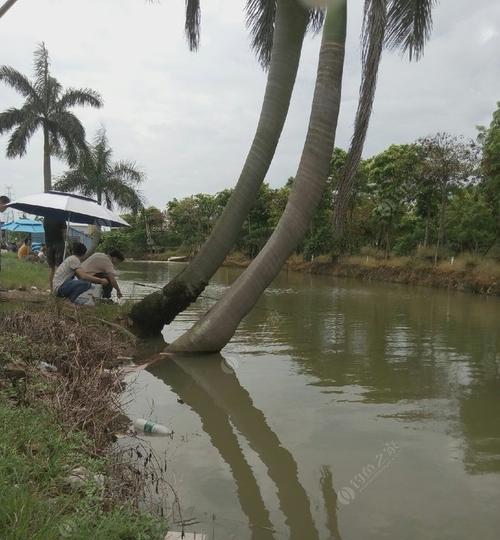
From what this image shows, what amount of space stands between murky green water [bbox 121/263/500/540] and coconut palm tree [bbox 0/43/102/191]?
1897 centimetres

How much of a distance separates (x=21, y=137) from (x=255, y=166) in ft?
64.8

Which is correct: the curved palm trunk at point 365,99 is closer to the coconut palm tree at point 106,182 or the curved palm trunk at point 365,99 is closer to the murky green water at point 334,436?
the murky green water at point 334,436

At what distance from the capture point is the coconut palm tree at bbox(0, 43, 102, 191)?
25.4 metres

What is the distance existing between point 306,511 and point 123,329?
5654mm

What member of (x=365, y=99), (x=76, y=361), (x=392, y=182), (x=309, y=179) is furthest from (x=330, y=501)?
(x=392, y=182)

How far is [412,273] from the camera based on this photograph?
29062 mm

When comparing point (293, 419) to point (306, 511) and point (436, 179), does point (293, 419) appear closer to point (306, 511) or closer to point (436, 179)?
point (306, 511)

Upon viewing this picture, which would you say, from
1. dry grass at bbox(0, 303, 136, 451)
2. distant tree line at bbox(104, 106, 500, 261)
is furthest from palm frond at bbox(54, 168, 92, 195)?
dry grass at bbox(0, 303, 136, 451)

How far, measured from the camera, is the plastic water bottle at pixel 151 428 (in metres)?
5.12

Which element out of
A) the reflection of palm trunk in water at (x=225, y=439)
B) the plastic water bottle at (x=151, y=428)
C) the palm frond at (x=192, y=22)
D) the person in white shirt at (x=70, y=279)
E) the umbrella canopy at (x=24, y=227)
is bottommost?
the reflection of palm trunk in water at (x=225, y=439)

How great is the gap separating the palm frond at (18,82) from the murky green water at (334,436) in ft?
65.2

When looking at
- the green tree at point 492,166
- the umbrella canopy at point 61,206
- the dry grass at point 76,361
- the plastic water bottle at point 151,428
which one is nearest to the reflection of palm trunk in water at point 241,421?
the plastic water bottle at point 151,428

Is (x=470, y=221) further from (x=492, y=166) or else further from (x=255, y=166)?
(x=255, y=166)

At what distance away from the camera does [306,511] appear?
3770mm
